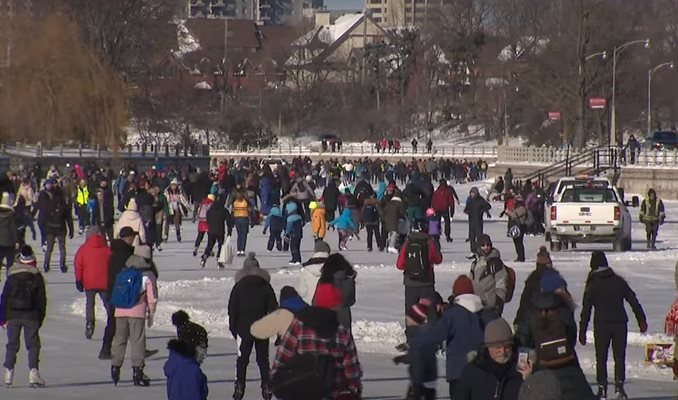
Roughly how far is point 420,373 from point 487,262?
3.67m

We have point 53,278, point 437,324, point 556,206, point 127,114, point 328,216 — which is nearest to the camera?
point 437,324

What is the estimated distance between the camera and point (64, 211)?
86.1 ft

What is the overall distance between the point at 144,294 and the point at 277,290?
9.36 metres

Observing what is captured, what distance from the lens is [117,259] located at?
15391mm

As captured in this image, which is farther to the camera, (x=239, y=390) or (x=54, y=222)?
(x=54, y=222)

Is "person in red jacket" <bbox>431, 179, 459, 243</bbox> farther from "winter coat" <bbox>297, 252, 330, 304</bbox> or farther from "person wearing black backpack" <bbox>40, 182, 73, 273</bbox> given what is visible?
"winter coat" <bbox>297, 252, 330, 304</bbox>

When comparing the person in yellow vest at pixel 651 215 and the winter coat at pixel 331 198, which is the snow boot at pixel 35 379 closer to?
the person in yellow vest at pixel 651 215

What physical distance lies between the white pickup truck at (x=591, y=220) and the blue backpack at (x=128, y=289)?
759 inches

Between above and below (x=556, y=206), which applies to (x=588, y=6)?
above

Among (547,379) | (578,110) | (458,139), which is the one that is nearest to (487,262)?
(547,379)

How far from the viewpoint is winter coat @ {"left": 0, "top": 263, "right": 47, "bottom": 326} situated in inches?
551

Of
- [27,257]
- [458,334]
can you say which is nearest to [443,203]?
[27,257]

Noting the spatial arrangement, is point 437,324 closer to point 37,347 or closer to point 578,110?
point 37,347

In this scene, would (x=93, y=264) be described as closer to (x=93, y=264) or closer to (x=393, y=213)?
(x=93, y=264)
